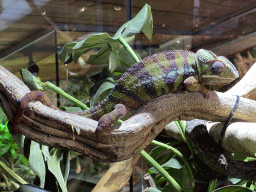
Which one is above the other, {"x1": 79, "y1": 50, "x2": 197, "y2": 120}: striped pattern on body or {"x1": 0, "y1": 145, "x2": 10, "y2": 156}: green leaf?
{"x1": 79, "y1": 50, "x2": 197, "y2": 120}: striped pattern on body

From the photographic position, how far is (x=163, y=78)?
0.65 m

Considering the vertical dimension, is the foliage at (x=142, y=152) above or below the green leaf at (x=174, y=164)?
above

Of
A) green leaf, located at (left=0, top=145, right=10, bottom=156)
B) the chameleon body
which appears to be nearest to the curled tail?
the chameleon body

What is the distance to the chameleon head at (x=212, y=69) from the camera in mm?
685

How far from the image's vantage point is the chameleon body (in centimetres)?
63

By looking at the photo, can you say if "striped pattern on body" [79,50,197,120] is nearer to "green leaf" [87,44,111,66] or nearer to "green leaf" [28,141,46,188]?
"green leaf" [28,141,46,188]

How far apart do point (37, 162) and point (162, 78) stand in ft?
1.70

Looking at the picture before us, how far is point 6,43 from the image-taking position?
40.1 inches

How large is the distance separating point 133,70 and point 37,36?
774 millimetres

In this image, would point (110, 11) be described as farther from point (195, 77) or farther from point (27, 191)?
point (27, 191)

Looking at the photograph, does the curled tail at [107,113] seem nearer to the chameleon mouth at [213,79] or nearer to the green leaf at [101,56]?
the chameleon mouth at [213,79]

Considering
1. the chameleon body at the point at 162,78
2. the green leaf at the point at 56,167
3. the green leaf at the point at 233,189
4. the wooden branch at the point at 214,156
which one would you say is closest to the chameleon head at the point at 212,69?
the chameleon body at the point at 162,78

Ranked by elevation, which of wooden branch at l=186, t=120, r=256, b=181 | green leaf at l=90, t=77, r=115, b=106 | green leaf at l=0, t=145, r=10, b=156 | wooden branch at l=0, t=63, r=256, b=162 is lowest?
green leaf at l=0, t=145, r=10, b=156

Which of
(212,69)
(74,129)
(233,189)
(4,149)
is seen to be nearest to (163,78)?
(212,69)
